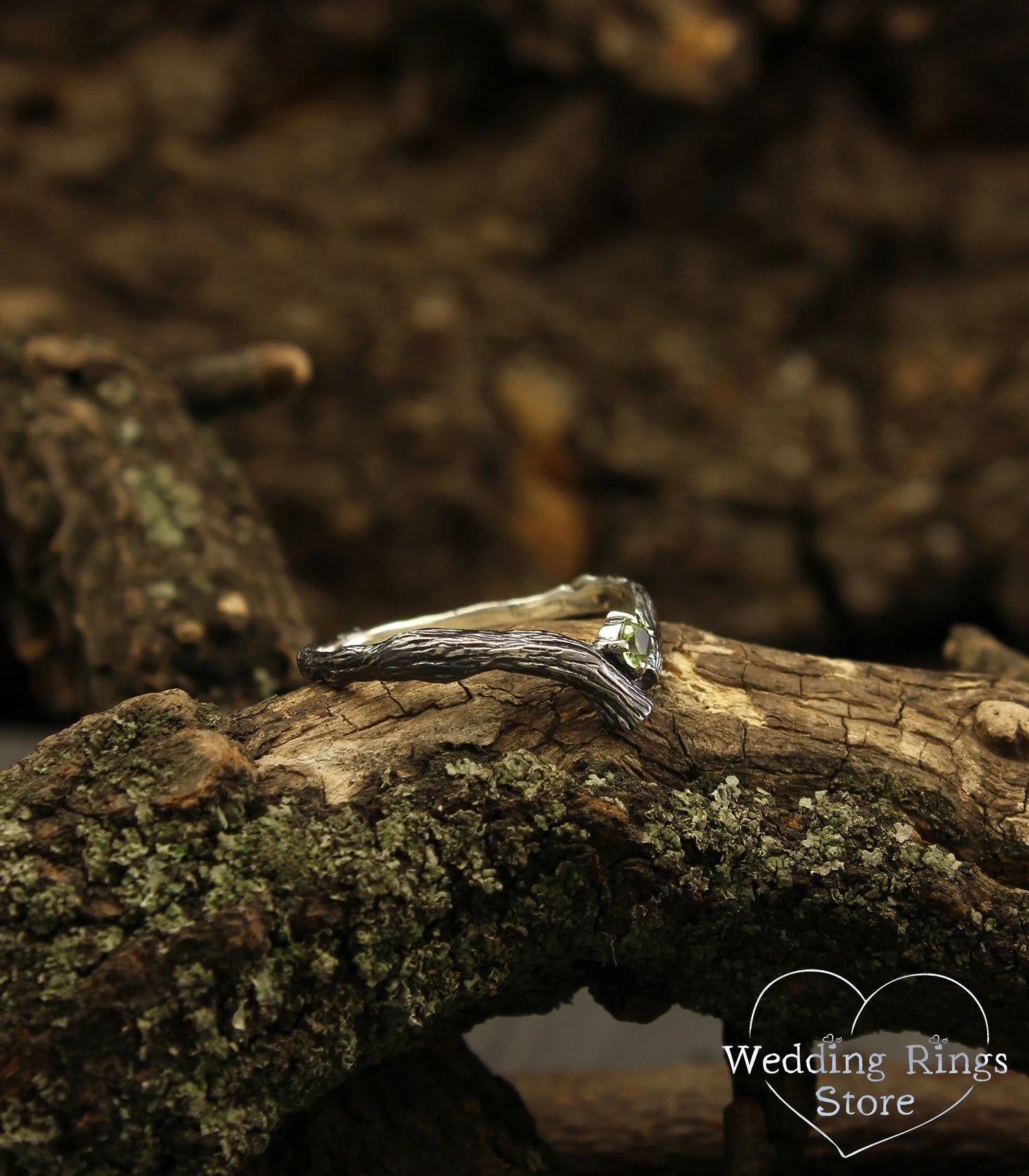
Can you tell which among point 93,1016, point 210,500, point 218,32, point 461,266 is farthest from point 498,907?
point 218,32

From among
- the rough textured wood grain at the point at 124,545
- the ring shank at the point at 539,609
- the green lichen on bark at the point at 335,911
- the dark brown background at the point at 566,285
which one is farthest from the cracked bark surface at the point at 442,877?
the dark brown background at the point at 566,285

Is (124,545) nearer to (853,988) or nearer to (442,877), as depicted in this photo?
(442,877)

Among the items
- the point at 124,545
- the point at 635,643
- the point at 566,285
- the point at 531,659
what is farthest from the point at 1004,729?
the point at 566,285

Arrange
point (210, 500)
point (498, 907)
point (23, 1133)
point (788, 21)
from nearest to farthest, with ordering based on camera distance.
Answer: point (23, 1133), point (498, 907), point (210, 500), point (788, 21)

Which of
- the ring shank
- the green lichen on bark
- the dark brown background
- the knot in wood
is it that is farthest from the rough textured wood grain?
the knot in wood

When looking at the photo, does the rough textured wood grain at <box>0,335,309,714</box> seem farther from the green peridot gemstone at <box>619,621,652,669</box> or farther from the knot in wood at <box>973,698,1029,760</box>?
the knot in wood at <box>973,698,1029,760</box>

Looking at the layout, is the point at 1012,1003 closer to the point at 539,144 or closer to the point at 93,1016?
the point at 93,1016

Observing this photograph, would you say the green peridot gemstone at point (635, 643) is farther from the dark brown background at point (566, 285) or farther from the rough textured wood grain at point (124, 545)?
the dark brown background at point (566, 285)
